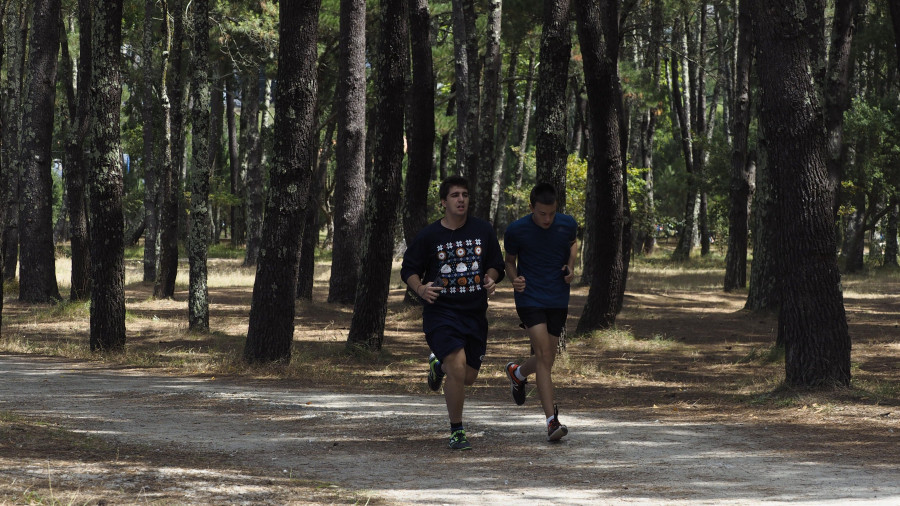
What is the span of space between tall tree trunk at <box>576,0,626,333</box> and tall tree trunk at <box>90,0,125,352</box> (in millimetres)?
6565

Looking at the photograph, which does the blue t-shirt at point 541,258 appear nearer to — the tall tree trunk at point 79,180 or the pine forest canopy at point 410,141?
the pine forest canopy at point 410,141

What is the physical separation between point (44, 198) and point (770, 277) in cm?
1520

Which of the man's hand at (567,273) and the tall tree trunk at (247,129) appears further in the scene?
the tall tree trunk at (247,129)

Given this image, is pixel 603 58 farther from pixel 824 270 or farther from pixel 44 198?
pixel 44 198

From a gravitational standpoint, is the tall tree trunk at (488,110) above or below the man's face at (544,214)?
above

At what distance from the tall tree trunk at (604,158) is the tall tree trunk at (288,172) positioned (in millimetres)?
4348

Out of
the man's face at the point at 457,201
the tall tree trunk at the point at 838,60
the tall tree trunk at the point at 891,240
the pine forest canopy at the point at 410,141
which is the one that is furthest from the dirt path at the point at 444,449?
the tall tree trunk at the point at 891,240

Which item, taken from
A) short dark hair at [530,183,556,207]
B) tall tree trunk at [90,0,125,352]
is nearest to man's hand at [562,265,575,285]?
short dark hair at [530,183,556,207]

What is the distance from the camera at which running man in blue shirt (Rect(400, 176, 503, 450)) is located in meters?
6.99

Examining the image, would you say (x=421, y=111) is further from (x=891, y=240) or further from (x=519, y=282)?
(x=891, y=240)

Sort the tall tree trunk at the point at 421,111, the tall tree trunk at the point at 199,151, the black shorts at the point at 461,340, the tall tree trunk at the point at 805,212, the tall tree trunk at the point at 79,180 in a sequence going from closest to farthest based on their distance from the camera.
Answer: the black shorts at the point at 461,340 < the tall tree trunk at the point at 805,212 < the tall tree trunk at the point at 199,151 < the tall tree trunk at the point at 421,111 < the tall tree trunk at the point at 79,180

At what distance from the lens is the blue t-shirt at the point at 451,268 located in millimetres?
7020

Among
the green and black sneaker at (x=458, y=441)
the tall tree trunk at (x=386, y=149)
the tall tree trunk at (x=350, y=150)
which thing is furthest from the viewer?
the tall tree trunk at (x=350, y=150)

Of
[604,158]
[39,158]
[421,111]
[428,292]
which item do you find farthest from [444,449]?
[39,158]
